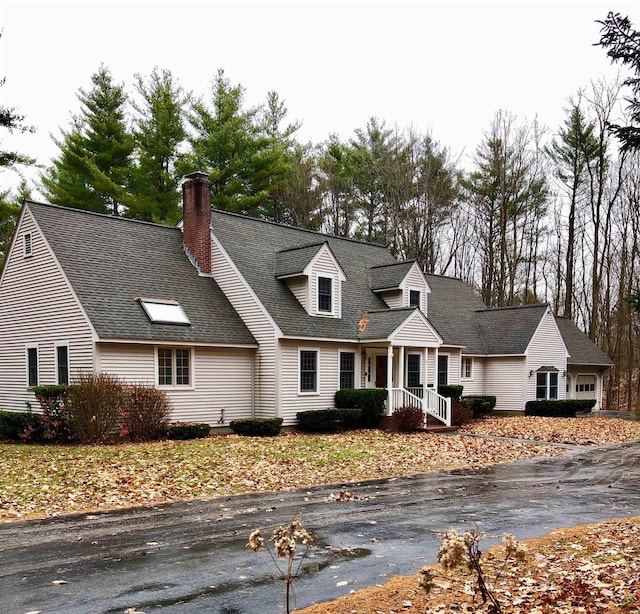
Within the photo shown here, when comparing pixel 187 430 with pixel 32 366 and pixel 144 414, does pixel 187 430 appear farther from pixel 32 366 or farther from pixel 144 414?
pixel 32 366

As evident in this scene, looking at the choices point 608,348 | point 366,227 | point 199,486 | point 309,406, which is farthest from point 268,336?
point 608,348

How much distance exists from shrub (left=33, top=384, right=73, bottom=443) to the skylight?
366 centimetres

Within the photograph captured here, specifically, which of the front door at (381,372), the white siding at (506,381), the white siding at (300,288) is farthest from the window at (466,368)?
the white siding at (300,288)

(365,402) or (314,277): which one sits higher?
(314,277)

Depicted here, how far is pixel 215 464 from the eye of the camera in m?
14.8

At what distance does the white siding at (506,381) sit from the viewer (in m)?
32.8

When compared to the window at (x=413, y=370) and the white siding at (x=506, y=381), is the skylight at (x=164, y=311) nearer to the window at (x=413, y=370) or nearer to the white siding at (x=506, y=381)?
the window at (x=413, y=370)

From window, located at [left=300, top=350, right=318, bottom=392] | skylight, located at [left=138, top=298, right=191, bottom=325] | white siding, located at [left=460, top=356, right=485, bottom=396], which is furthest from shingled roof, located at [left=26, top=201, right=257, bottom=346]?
white siding, located at [left=460, top=356, right=485, bottom=396]

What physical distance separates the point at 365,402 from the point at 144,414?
28.5ft

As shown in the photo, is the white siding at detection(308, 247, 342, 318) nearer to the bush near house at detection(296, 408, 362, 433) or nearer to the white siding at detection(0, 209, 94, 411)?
the bush near house at detection(296, 408, 362, 433)

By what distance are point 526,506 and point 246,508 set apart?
Result: 4.94 meters

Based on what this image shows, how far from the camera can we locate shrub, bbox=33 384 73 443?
1778cm

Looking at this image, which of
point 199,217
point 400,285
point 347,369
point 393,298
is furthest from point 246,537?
point 393,298

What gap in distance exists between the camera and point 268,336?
2261 cm
